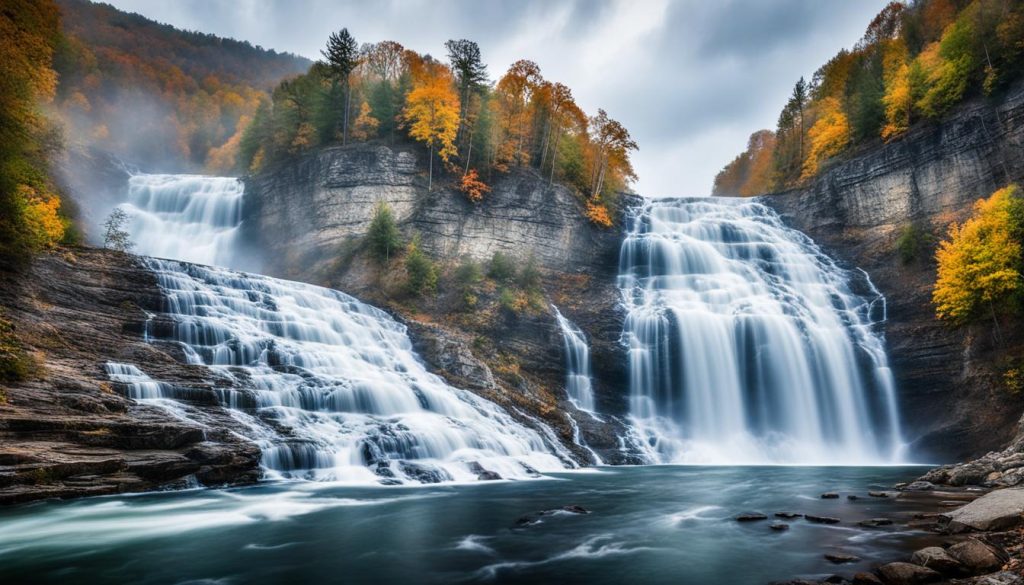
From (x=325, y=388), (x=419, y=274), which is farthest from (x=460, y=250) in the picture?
(x=325, y=388)

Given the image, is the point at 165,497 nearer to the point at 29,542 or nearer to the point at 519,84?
the point at 29,542

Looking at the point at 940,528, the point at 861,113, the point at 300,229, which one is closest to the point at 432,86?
the point at 300,229

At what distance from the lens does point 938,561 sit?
543 centimetres

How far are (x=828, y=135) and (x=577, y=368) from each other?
87.1 ft

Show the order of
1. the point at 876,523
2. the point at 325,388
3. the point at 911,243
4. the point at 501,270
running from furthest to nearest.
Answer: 1. the point at 501,270
2. the point at 911,243
3. the point at 325,388
4. the point at 876,523

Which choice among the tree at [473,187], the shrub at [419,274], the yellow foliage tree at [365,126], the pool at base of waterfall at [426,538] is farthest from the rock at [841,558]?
the yellow foliage tree at [365,126]

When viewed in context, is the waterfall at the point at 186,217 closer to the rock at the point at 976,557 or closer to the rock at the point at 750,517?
the rock at the point at 750,517

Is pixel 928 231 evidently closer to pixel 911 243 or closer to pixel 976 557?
pixel 911 243

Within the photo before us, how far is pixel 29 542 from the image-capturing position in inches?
295

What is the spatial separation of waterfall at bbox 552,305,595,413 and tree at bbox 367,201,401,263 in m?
9.92

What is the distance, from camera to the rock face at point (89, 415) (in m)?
9.33

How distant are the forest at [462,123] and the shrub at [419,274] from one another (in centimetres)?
686

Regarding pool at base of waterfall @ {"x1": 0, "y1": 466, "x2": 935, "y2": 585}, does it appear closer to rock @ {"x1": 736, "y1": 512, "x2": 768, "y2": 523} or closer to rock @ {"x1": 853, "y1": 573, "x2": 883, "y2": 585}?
rock @ {"x1": 736, "y1": 512, "x2": 768, "y2": 523}

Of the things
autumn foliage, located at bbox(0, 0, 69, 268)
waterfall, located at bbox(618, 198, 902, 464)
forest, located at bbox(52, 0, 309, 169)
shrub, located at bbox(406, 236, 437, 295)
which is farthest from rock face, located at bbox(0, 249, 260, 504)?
forest, located at bbox(52, 0, 309, 169)
